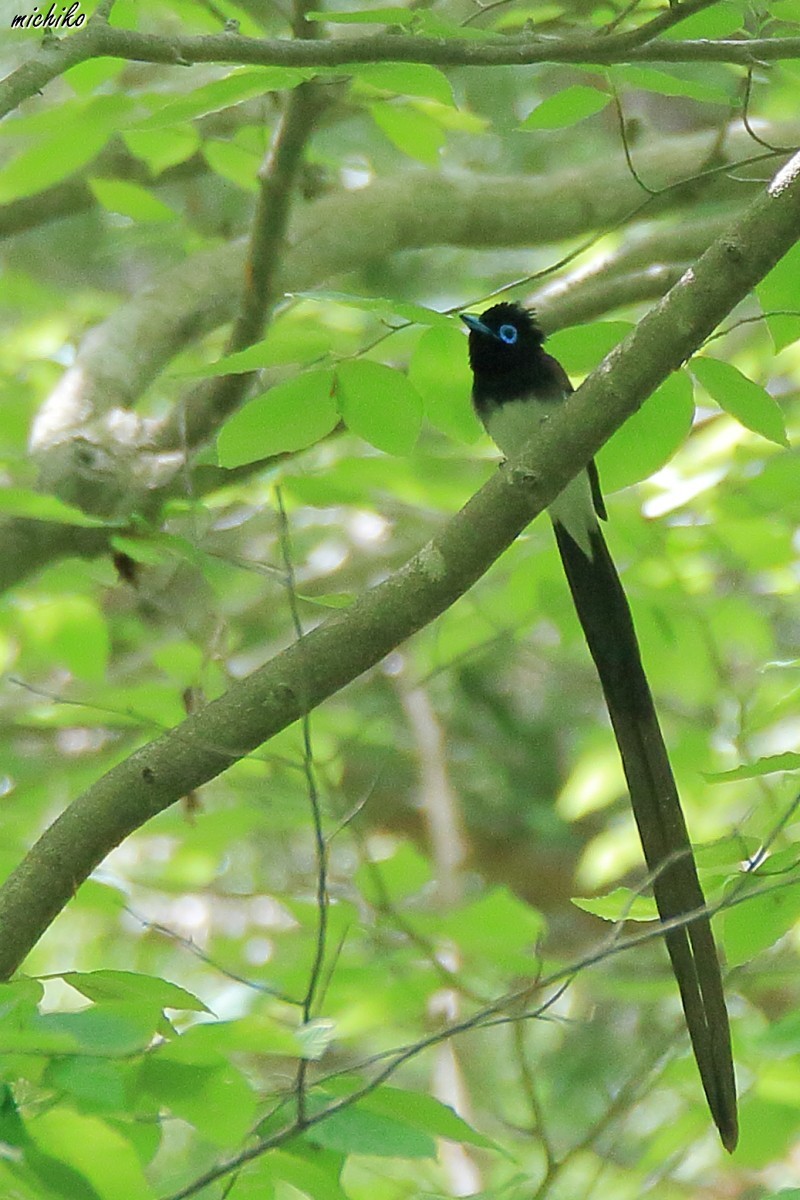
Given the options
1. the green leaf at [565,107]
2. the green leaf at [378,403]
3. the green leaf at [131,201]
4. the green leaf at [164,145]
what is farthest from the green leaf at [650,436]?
the green leaf at [131,201]

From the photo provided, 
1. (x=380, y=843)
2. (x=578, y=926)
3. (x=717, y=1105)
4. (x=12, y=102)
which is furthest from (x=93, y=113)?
(x=578, y=926)

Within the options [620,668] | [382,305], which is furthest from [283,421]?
[620,668]

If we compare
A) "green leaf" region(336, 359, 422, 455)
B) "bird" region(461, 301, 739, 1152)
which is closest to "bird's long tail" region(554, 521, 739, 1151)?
"bird" region(461, 301, 739, 1152)

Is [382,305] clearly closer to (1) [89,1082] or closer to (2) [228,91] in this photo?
(2) [228,91]

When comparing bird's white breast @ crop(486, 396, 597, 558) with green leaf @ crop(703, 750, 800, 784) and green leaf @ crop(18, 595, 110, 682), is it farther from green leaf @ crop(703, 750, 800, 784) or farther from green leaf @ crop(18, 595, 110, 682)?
green leaf @ crop(703, 750, 800, 784)

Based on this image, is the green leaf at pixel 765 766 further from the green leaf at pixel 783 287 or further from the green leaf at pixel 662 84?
the green leaf at pixel 662 84

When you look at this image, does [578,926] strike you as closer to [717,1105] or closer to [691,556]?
[691,556]

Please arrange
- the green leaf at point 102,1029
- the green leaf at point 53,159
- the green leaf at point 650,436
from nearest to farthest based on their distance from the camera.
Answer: the green leaf at point 102,1029
the green leaf at point 650,436
the green leaf at point 53,159
